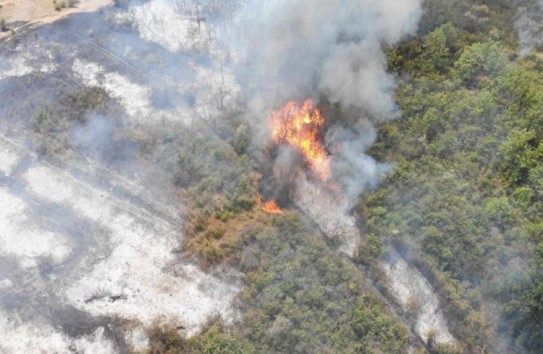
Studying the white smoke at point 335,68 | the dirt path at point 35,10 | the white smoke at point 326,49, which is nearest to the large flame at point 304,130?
the white smoke at point 335,68

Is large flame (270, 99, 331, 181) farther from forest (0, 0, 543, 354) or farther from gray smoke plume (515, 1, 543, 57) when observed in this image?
gray smoke plume (515, 1, 543, 57)

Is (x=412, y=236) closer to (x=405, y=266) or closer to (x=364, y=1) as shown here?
(x=405, y=266)

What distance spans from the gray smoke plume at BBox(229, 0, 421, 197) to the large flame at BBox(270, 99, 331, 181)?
0.60 m

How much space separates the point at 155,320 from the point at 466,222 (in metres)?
16.4

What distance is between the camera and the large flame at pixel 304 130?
27.8m

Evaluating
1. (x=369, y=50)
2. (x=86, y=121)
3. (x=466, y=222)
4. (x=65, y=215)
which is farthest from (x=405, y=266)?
(x=86, y=121)

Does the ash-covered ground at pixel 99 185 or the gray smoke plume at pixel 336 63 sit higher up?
the gray smoke plume at pixel 336 63

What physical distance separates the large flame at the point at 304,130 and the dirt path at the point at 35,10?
18.6 meters

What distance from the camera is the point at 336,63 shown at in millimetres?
30453

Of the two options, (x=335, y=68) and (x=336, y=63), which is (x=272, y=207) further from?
(x=336, y=63)

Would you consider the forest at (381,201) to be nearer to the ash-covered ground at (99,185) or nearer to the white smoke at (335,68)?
the ash-covered ground at (99,185)

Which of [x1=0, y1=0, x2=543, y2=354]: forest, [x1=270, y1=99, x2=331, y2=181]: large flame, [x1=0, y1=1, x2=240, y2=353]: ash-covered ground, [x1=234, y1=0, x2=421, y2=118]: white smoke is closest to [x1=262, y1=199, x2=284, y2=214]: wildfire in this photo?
[x1=0, y1=0, x2=543, y2=354]: forest

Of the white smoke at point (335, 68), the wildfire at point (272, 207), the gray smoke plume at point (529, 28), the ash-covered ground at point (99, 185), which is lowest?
the ash-covered ground at point (99, 185)


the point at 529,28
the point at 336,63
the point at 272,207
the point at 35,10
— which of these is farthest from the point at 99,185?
the point at 529,28
